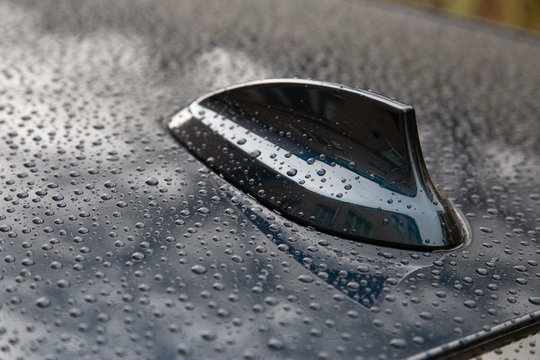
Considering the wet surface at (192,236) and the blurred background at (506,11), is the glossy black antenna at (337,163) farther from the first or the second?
the blurred background at (506,11)

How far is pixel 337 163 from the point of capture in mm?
779

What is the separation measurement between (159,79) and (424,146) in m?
0.62

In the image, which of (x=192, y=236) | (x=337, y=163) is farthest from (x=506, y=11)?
(x=192, y=236)

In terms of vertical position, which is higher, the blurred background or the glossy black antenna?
the blurred background

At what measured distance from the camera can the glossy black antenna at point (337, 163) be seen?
73cm

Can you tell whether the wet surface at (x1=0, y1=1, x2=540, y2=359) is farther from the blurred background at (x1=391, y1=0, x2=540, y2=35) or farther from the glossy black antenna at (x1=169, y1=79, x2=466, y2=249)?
the blurred background at (x1=391, y1=0, x2=540, y2=35)

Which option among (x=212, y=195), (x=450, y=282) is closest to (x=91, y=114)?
(x=212, y=195)

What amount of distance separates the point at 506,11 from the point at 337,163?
275 centimetres

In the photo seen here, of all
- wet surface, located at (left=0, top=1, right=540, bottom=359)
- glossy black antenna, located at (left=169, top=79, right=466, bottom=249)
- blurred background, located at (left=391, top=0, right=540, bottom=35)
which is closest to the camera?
wet surface, located at (left=0, top=1, right=540, bottom=359)

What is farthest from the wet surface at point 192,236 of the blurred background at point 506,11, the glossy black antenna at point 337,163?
the blurred background at point 506,11

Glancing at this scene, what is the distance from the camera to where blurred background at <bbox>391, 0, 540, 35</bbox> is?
9.77 ft

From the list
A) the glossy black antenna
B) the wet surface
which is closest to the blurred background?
the wet surface

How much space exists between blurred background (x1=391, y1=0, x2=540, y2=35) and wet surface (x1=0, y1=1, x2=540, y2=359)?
72.4 inches

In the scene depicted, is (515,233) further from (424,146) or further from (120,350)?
(120,350)
